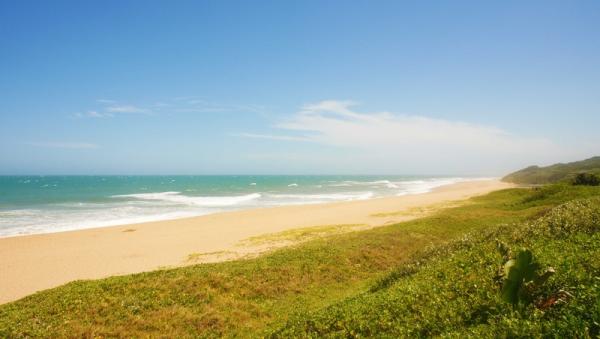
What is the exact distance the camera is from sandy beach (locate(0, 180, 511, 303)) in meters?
22.5

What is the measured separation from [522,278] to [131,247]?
29.9m

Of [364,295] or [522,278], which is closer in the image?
[522,278]

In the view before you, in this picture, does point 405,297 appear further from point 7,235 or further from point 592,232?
point 7,235

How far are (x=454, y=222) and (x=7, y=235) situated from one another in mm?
42615

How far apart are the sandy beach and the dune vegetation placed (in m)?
7.85

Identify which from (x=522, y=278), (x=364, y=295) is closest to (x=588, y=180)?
(x=364, y=295)

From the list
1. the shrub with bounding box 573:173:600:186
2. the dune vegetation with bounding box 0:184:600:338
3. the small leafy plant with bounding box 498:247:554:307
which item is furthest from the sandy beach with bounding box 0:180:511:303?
the small leafy plant with bounding box 498:247:554:307

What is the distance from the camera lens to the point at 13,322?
11867 millimetres

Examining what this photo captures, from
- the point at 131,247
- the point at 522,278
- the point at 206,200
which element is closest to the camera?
the point at 522,278

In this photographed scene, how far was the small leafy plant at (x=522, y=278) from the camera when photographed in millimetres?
6336

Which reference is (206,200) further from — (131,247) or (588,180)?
(588,180)

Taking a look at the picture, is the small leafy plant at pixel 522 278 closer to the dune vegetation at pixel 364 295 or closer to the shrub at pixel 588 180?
the dune vegetation at pixel 364 295

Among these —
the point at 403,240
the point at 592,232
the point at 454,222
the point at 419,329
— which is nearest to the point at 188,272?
the point at 419,329

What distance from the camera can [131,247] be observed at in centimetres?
2920
